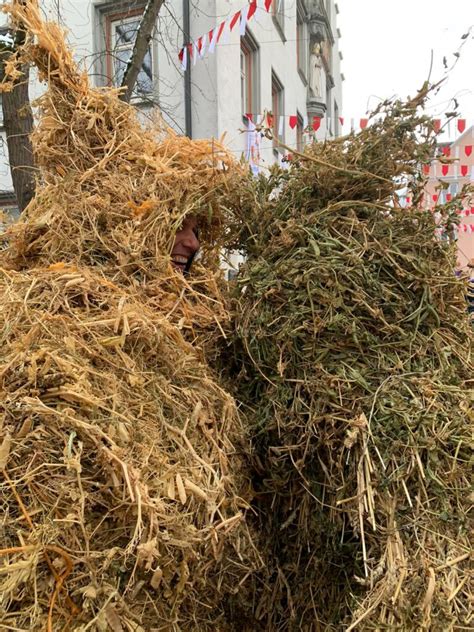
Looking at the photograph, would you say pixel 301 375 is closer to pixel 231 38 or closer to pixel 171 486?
pixel 171 486

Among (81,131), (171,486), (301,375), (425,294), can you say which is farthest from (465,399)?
(81,131)

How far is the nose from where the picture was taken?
6.70ft

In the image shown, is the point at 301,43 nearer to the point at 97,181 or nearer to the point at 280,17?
the point at 280,17

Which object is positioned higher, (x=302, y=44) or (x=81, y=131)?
(x=302, y=44)

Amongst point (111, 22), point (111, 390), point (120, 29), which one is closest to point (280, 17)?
point (111, 22)

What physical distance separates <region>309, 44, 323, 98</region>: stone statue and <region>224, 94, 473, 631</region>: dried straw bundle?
13985mm

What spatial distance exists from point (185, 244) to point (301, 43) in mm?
13984

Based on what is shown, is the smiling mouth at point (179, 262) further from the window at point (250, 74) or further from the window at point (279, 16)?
the window at point (279, 16)

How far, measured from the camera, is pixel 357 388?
1.51 meters

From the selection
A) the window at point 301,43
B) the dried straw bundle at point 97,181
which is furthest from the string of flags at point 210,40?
the window at point 301,43

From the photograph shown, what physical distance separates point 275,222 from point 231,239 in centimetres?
30

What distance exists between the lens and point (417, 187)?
1744 millimetres

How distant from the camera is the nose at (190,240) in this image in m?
2.04

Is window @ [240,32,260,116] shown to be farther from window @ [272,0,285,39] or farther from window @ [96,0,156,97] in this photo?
window @ [96,0,156,97]
